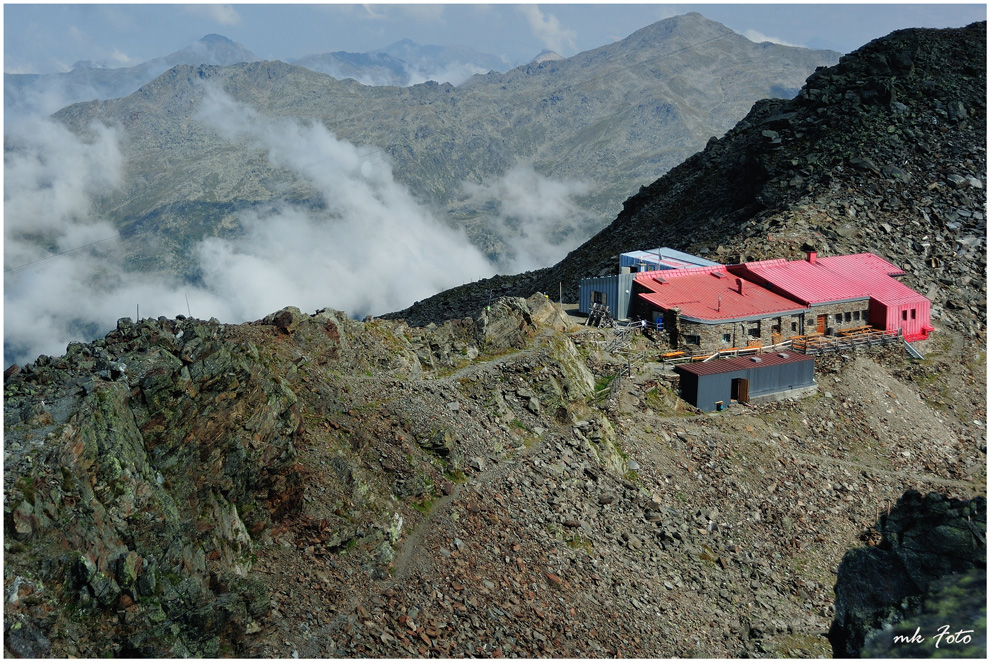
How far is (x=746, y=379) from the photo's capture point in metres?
47.2

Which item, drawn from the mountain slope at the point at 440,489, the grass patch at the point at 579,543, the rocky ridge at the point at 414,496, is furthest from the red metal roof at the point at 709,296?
the grass patch at the point at 579,543

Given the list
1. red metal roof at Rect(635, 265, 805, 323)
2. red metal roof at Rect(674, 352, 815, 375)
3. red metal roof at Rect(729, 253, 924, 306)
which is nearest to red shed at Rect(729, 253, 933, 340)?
red metal roof at Rect(729, 253, 924, 306)

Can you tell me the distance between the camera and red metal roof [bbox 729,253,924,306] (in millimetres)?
55406

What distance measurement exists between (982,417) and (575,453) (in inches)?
1347

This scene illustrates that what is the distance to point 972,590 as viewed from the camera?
25.3 metres

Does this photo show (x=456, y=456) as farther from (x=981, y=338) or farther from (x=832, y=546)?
(x=981, y=338)

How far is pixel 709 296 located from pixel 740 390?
8224mm

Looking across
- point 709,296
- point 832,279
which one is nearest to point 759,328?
point 709,296

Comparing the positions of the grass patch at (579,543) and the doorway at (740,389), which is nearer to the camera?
the grass patch at (579,543)

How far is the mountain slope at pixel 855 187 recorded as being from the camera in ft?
215

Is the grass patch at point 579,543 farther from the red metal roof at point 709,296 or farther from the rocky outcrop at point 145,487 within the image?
the red metal roof at point 709,296

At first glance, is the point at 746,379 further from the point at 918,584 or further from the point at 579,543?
the point at 579,543

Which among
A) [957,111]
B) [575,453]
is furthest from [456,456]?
[957,111]

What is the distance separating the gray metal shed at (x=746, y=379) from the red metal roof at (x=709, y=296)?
3378mm
